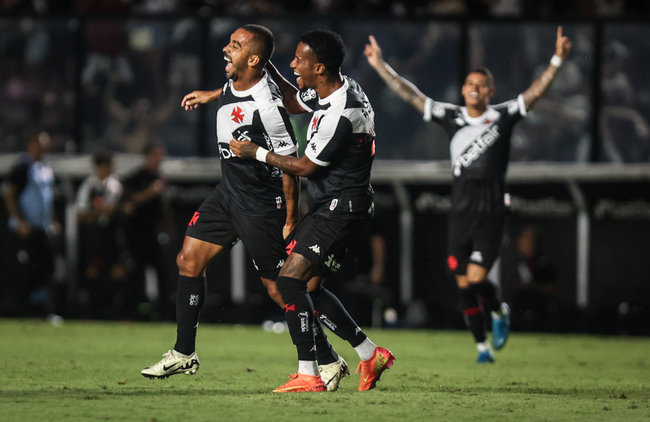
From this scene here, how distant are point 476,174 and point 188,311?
12.3 feet

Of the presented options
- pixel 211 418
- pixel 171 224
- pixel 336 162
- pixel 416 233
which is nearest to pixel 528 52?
pixel 416 233

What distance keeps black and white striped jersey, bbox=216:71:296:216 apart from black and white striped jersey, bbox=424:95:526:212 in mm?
3194

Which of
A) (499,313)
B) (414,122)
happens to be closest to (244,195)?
(499,313)

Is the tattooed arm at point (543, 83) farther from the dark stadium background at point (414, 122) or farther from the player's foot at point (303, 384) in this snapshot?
the player's foot at point (303, 384)

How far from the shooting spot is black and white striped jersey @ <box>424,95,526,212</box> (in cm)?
970

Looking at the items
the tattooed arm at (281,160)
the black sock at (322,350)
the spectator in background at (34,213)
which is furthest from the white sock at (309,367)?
the spectator in background at (34,213)

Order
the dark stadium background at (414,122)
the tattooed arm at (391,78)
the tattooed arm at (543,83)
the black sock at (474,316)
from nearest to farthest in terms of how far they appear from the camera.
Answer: the tattooed arm at (391,78), the tattooed arm at (543,83), the black sock at (474,316), the dark stadium background at (414,122)

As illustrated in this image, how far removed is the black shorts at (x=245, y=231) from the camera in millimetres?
6863

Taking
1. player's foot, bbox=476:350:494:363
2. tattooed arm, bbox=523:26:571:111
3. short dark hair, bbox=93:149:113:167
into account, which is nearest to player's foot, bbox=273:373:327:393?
player's foot, bbox=476:350:494:363

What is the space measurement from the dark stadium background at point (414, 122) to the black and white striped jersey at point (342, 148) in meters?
6.62

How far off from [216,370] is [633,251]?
22.9 feet

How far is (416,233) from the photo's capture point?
1362 centimetres

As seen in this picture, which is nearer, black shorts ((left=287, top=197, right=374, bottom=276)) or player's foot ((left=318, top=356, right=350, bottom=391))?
black shorts ((left=287, top=197, right=374, bottom=276))

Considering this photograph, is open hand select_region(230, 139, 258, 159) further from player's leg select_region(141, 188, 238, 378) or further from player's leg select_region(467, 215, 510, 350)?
player's leg select_region(467, 215, 510, 350)
